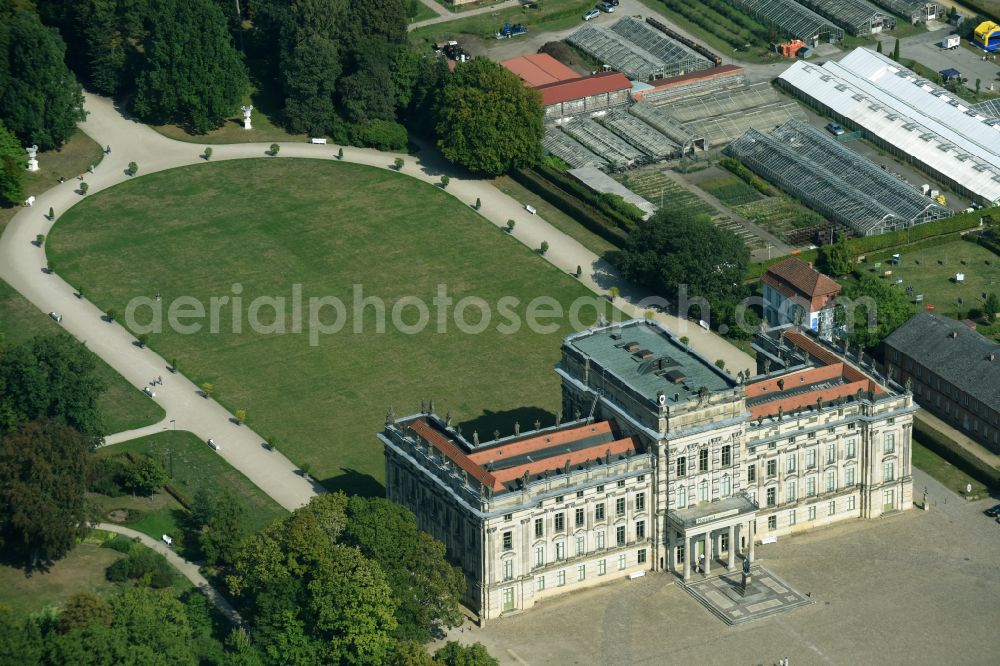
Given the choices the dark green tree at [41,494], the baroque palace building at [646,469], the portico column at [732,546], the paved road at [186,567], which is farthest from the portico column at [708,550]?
the dark green tree at [41,494]

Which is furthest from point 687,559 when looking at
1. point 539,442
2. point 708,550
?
point 539,442

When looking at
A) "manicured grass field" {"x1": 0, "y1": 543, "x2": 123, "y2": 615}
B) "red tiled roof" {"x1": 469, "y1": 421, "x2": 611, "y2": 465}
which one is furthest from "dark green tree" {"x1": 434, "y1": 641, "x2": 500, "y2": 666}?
"manicured grass field" {"x1": 0, "y1": 543, "x2": 123, "y2": 615}

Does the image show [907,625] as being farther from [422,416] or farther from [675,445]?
[422,416]

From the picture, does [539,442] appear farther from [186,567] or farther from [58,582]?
[58,582]

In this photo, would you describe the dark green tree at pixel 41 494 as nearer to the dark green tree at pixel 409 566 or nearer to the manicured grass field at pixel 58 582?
the manicured grass field at pixel 58 582

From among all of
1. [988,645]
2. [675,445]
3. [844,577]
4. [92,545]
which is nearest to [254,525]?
[92,545]
